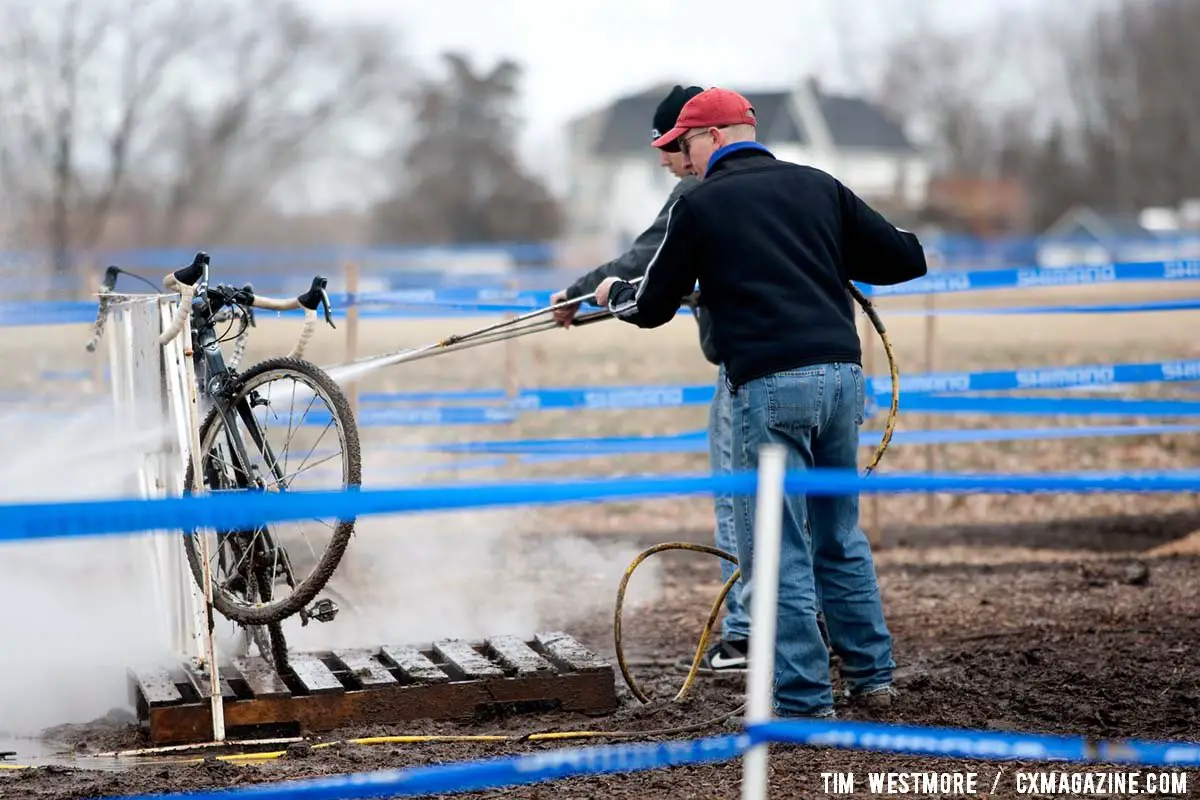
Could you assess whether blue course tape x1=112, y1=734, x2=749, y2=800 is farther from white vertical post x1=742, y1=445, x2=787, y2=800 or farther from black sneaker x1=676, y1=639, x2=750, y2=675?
black sneaker x1=676, y1=639, x2=750, y2=675

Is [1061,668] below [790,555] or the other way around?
below

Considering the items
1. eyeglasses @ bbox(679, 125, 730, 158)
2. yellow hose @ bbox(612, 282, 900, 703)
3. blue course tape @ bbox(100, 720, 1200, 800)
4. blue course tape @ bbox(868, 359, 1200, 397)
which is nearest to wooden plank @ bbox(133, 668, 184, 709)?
yellow hose @ bbox(612, 282, 900, 703)

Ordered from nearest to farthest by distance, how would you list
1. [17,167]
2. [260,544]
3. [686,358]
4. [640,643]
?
[260,544]
[640,643]
[686,358]
[17,167]

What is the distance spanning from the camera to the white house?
6875 centimetres

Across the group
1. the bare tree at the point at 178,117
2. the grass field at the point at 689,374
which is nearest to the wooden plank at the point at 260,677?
the grass field at the point at 689,374

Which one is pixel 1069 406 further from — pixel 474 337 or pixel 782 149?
pixel 782 149

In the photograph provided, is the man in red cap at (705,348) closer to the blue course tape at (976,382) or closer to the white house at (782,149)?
the blue course tape at (976,382)

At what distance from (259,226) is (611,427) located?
43.1 metres

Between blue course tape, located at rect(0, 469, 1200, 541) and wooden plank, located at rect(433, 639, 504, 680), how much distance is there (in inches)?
110

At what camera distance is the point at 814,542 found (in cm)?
546

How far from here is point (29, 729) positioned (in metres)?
6.20

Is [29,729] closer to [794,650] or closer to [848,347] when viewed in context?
[794,650]

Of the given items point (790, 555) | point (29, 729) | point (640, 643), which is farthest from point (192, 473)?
point (640, 643)

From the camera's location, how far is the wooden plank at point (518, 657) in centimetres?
593
